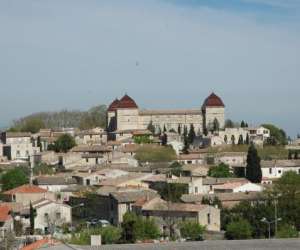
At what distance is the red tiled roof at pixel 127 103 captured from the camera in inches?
3755

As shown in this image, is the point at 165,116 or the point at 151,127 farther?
the point at 165,116

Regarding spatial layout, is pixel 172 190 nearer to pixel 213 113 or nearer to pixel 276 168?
pixel 276 168

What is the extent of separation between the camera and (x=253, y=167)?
54688 mm

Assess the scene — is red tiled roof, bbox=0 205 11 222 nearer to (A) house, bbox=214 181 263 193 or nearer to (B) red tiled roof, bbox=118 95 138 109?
(A) house, bbox=214 181 263 193

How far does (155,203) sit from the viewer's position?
39.2 meters

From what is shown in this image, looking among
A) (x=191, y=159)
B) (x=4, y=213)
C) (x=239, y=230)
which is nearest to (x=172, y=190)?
(x=4, y=213)

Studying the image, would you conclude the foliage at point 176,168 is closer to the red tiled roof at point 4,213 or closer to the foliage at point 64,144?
the foliage at point 64,144

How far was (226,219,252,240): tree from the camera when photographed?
3244 cm

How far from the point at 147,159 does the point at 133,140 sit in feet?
37.8

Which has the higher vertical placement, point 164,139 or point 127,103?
point 127,103

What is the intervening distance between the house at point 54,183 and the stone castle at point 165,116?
3926cm

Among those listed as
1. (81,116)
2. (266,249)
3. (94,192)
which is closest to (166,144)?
(94,192)

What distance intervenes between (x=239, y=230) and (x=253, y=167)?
22158 millimetres

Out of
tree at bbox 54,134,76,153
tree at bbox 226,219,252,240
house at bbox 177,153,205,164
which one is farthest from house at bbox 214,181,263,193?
tree at bbox 54,134,76,153
